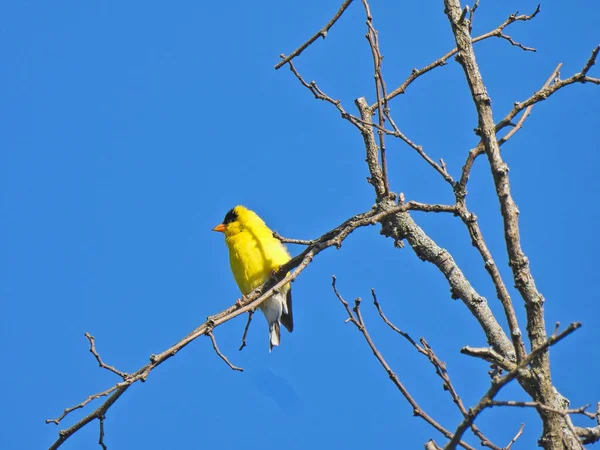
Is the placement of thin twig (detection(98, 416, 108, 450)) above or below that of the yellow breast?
below

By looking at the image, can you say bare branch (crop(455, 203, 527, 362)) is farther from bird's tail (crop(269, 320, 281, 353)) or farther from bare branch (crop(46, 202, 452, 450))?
bird's tail (crop(269, 320, 281, 353))

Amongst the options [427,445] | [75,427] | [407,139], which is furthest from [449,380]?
[75,427]

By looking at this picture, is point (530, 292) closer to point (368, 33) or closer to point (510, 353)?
point (510, 353)

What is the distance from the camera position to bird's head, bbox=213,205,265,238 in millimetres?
6801

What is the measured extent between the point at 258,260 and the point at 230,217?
2.89 feet

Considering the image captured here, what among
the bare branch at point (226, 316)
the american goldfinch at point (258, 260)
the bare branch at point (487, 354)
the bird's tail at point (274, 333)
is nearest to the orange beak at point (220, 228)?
the american goldfinch at point (258, 260)

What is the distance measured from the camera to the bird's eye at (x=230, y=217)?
6.98 m

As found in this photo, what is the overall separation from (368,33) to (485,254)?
43.0 inches

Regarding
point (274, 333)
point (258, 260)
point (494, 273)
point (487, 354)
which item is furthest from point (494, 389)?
point (274, 333)

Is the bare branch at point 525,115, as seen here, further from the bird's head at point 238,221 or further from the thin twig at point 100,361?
the bird's head at point 238,221

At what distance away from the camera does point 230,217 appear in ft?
23.0

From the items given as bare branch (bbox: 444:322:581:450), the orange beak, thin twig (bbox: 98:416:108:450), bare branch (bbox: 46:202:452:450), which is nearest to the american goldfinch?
the orange beak

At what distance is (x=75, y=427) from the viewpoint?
9.32ft

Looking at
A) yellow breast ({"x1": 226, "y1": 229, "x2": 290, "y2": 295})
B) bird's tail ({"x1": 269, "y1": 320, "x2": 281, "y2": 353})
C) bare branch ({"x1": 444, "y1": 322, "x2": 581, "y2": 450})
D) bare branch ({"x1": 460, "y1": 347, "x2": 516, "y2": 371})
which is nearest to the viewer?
bare branch ({"x1": 444, "y1": 322, "x2": 581, "y2": 450})
